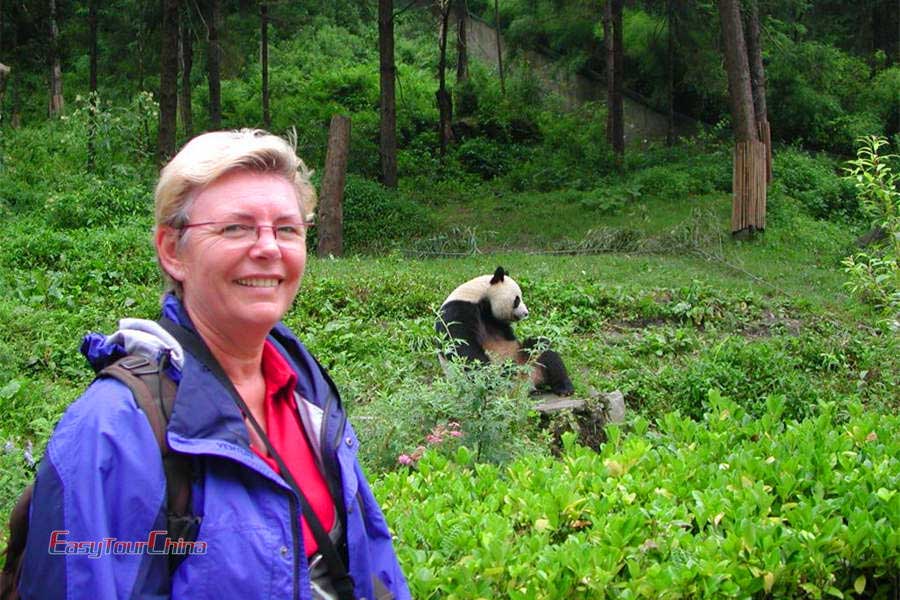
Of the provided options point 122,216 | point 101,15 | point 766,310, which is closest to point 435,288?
point 766,310

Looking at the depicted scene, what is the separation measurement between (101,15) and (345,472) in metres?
27.1

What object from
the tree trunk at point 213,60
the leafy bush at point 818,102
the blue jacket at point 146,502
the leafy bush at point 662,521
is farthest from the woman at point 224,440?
the leafy bush at point 818,102

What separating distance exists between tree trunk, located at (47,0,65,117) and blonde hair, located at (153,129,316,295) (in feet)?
79.9

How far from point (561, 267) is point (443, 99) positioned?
13942 mm

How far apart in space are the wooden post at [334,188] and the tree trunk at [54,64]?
12.7 meters

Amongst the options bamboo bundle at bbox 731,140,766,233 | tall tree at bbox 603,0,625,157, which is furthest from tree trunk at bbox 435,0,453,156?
bamboo bundle at bbox 731,140,766,233

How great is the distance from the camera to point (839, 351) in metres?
9.49

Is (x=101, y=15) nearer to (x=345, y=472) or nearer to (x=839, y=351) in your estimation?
(x=839, y=351)

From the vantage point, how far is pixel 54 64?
2538 centimetres

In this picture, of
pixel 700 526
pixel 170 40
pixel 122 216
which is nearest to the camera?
pixel 700 526

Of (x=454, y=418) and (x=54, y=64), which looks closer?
(x=454, y=418)

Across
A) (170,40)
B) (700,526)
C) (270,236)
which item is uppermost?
(170,40)

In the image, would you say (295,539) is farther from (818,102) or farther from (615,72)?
(818,102)

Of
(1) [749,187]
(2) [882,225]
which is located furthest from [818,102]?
(2) [882,225]
